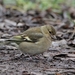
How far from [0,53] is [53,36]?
3.48 feet

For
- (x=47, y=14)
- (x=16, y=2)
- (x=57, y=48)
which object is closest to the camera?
(x=57, y=48)

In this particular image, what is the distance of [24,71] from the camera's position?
539 centimetres

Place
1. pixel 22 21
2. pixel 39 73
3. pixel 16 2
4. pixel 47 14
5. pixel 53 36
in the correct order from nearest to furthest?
pixel 39 73 → pixel 53 36 → pixel 22 21 → pixel 47 14 → pixel 16 2

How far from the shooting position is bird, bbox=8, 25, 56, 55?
638cm

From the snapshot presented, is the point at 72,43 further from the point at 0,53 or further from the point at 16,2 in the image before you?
the point at 16,2

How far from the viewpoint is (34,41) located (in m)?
6.48

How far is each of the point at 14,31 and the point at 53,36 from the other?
8.29 feet

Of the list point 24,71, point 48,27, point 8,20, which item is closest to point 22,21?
point 8,20

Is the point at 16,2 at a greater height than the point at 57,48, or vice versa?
the point at 16,2

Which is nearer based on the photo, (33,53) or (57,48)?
(33,53)

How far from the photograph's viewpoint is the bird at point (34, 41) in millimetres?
6375

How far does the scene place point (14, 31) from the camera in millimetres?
9070

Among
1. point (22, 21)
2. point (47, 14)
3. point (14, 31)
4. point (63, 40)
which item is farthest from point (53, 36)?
point (47, 14)

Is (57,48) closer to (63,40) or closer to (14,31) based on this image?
(63,40)
